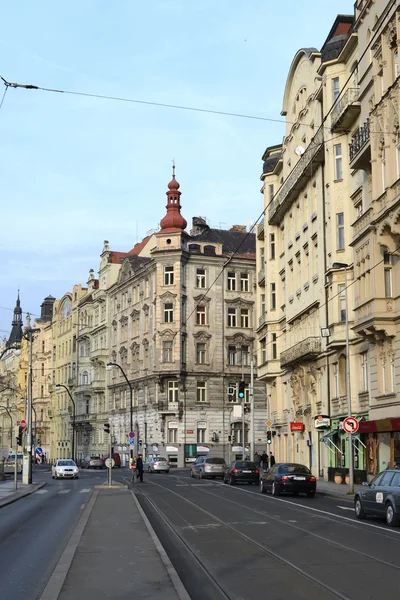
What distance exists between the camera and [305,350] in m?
46.5

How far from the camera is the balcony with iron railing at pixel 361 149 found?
3541 cm

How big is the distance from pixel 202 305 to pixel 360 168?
44012 millimetres

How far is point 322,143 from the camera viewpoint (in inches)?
1746

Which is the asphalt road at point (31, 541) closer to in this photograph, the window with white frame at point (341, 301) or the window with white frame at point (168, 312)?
the window with white frame at point (341, 301)

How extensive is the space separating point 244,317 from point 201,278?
586 centimetres

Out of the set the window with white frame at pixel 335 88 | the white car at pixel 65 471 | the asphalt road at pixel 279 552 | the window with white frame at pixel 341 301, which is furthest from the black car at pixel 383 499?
the white car at pixel 65 471

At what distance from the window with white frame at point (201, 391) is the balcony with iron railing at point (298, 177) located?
24.8 m

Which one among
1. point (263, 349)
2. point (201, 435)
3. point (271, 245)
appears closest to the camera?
point (271, 245)

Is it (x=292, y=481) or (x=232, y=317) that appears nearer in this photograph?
(x=292, y=481)

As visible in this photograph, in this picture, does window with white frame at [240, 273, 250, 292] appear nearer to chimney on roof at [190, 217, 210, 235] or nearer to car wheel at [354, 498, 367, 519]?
chimney on roof at [190, 217, 210, 235]

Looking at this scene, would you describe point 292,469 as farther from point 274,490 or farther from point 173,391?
point 173,391

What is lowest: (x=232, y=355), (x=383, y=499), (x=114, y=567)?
(x=114, y=567)

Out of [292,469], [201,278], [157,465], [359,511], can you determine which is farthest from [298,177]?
[201,278]

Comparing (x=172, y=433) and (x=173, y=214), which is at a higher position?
(x=173, y=214)
